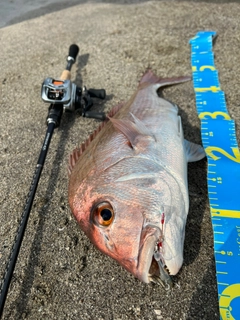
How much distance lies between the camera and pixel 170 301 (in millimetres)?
2031

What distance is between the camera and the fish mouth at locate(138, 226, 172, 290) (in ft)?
5.62

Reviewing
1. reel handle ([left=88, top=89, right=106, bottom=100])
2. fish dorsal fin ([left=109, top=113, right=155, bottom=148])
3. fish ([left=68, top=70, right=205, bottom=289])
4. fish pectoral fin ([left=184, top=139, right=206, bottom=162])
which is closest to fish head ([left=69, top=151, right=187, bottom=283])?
fish ([left=68, top=70, right=205, bottom=289])

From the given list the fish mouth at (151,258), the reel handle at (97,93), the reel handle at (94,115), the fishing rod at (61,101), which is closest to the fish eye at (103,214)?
the fish mouth at (151,258)

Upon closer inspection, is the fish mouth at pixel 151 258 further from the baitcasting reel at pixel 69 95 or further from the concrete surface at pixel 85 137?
the baitcasting reel at pixel 69 95

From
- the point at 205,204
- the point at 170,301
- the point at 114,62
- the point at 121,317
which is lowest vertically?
the point at 121,317

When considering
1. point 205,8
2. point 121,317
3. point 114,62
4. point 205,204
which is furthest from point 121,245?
point 205,8

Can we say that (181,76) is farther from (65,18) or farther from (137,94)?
(65,18)

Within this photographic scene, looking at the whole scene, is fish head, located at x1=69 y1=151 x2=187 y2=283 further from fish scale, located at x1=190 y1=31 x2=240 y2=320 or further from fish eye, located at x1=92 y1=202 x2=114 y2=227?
fish scale, located at x1=190 y1=31 x2=240 y2=320

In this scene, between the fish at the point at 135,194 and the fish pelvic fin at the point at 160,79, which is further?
the fish pelvic fin at the point at 160,79

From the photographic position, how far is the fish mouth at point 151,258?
5.62 feet

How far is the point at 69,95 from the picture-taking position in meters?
3.04

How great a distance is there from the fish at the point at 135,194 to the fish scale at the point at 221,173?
0.39 metres

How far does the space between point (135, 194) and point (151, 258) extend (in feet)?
1.35

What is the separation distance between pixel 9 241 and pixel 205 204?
1.70 m
